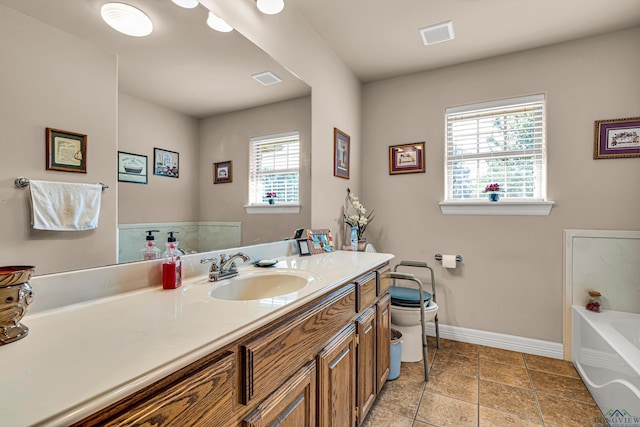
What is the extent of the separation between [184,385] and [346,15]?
235 centimetres

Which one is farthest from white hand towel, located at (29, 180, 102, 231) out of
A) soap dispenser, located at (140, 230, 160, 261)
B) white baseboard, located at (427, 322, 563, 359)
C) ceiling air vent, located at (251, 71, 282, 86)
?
white baseboard, located at (427, 322, 563, 359)

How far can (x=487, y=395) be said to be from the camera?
1937 millimetres

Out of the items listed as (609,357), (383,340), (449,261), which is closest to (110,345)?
(383,340)

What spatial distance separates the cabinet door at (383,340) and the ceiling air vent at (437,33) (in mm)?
1967

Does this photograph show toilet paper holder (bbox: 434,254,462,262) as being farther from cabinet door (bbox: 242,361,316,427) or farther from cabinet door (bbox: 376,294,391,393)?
cabinet door (bbox: 242,361,316,427)

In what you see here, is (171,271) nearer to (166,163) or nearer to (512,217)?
(166,163)

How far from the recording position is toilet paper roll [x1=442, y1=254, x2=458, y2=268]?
8.80ft

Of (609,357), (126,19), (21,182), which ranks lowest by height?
(609,357)

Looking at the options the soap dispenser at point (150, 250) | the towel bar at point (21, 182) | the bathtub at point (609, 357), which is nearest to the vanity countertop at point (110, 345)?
the soap dispenser at point (150, 250)

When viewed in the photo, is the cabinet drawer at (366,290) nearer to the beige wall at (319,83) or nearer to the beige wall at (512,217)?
the beige wall at (319,83)

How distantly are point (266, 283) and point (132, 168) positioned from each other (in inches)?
30.0

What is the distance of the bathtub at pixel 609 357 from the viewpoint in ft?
4.89

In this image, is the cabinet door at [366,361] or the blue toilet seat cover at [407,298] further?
the blue toilet seat cover at [407,298]

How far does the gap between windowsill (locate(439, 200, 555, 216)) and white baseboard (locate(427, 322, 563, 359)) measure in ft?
3.46
